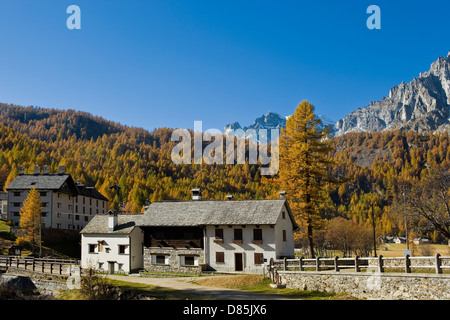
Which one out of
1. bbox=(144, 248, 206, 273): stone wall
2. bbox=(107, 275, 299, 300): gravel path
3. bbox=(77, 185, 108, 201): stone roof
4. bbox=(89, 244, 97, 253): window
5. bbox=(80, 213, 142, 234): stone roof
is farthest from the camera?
bbox=(77, 185, 108, 201): stone roof

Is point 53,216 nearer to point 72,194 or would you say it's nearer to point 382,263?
point 72,194

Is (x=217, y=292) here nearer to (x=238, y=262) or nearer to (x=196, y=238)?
(x=238, y=262)

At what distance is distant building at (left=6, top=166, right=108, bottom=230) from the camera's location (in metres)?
76.3

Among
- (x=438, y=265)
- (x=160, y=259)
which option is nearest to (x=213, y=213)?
(x=160, y=259)

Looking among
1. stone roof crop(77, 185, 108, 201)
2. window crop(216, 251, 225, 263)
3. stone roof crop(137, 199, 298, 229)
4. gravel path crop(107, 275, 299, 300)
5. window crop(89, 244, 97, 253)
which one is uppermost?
stone roof crop(77, 185, 108, 201)

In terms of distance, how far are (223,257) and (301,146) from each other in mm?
14140

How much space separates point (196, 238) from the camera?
146 feet

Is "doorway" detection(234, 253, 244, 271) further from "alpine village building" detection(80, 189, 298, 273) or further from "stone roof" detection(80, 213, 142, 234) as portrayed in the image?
"stone roof" detection(80, 213, 142, 234)

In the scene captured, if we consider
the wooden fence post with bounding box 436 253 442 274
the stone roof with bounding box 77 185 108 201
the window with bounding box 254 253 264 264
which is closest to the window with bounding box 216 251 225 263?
the window with bounding box 254 253 264 264

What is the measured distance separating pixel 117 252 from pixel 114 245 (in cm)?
95

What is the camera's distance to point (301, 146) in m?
39.2

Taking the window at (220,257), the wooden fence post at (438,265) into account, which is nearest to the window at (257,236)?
the window at (220,257)

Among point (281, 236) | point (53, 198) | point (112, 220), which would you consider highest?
point (53, 198)
